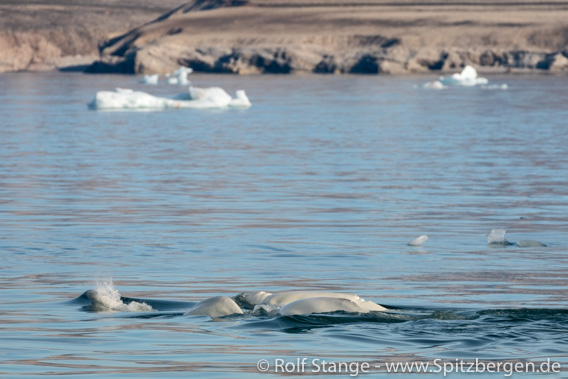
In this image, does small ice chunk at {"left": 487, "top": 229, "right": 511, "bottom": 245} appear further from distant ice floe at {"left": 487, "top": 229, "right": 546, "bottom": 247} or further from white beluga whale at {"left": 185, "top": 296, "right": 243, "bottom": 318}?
white beluga whale at {"left": 185, "top": 296, "right": 243, "bottom": 318}

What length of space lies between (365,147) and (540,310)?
54.1 feet

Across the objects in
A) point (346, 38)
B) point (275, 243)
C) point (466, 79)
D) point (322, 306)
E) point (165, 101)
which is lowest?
point (346, 38)

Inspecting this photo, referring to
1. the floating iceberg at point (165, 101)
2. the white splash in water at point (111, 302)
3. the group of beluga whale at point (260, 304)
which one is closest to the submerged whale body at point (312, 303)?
the group of beluga whale at point (260, 304)

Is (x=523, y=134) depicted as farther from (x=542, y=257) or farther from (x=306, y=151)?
(x=542, y=257)

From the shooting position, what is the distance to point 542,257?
11.4m

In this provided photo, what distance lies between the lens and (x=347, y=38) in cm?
10375

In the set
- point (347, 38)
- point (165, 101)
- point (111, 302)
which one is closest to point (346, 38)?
point (347, 38)

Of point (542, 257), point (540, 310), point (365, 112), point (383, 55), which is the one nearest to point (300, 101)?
point (365, 112)

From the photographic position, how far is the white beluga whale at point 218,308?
8.25 meters

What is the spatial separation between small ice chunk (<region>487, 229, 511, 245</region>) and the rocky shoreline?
7488 centimetres

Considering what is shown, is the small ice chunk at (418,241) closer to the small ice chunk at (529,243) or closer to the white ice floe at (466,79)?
the small ice chunk at (529,243)

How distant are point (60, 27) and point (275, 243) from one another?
11875 cm

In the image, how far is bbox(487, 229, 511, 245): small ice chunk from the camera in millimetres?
12078

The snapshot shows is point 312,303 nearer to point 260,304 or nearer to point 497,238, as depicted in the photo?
point 260,304
